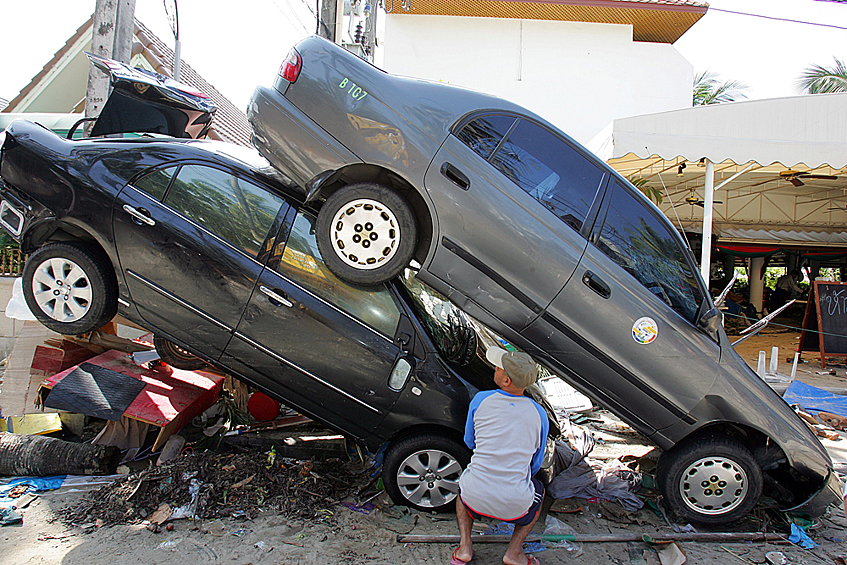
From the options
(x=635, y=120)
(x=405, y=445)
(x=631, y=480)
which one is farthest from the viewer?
(x=635, y=120)

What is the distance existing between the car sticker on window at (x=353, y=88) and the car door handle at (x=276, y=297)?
1336mm

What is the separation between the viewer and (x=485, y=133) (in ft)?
11.3

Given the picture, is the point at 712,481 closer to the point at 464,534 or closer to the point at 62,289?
the point at 464,534

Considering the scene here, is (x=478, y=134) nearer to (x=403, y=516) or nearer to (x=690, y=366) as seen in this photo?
(x=690, y=366)

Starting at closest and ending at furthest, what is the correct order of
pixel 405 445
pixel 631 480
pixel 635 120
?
pixel 405 445 < pixel 631 480 < pixel 635 120

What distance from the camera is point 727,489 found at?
355 centimetres

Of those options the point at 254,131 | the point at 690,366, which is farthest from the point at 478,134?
the point at 690,366

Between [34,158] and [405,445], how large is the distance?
314cm

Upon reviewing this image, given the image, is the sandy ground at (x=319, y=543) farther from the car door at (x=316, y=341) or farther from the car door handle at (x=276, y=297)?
the car door handle at (x=276, y=297)

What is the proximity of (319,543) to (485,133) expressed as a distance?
271 centimetres

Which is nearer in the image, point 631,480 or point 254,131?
point 254,131

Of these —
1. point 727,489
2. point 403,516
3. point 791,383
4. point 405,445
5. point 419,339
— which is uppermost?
point 791,383

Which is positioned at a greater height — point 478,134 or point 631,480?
point 478,134

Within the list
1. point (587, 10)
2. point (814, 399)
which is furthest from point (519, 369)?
point (587, 10)
